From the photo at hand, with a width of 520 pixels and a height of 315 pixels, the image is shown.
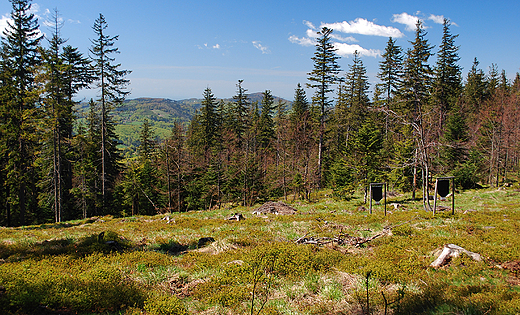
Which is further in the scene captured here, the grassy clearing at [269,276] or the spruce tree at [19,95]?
the spruce tree at [19,95]

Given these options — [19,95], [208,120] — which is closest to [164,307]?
[19,95]

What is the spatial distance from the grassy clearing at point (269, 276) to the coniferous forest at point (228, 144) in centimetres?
607

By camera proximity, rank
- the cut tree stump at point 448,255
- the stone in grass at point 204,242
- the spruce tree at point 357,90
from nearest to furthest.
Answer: the cut tree stump at point 448,255 → the stone in grass at point 204,242 → the spruce tree at point 357,90

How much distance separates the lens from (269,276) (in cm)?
642

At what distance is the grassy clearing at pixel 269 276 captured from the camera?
4.70 meters

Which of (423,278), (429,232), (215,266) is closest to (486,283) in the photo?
(423,278)

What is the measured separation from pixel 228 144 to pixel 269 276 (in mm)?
37817

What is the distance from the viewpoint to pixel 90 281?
5.73m

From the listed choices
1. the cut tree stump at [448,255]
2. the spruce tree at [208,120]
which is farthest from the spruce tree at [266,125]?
the cut tree stump at [448,255]

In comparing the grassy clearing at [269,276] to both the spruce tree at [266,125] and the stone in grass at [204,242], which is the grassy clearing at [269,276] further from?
the spruce tree at [266,125]

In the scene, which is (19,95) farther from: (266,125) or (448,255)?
(266,125)

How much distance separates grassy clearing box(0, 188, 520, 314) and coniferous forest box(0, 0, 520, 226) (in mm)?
6073

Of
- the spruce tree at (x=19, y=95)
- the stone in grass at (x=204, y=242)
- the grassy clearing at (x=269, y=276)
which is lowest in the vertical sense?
the stone in grass at (x=204, y=242)

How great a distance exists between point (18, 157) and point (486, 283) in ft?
107
